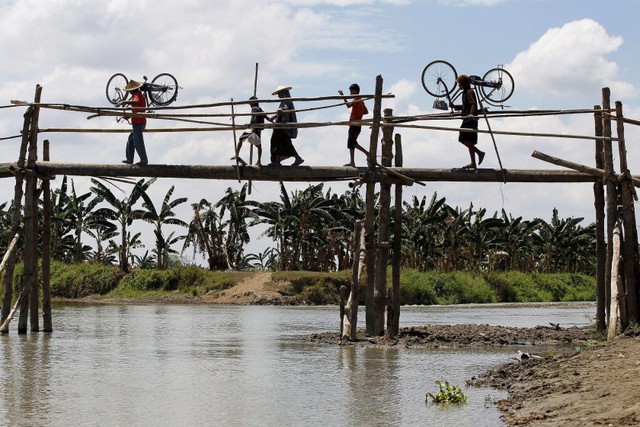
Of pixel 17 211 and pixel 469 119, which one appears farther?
pixel 17 211

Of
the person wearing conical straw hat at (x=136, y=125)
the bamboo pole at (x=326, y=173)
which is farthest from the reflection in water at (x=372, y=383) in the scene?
the person wearing conical straw hat at (x=136, y=125)

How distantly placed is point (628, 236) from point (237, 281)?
24696mm

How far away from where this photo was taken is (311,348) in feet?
48.2

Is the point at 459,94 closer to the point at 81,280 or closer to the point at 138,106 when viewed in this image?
the point at 138,106

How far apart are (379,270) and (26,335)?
5.64 meters

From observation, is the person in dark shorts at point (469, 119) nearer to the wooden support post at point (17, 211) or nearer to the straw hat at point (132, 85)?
the straw hat at point (132, 85)

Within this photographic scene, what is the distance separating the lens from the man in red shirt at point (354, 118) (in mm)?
14422

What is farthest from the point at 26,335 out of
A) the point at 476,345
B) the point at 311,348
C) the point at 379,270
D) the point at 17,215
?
the point at 476,345

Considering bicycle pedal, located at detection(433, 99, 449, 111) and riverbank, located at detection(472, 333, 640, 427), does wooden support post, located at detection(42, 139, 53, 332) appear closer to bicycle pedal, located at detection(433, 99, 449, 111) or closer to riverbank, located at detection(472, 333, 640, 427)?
bicycle pedal, located at detection(433, 99, 449, 111)

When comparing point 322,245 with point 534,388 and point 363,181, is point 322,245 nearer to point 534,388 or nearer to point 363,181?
point 363,181

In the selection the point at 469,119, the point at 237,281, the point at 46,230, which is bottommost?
the point at 237,281

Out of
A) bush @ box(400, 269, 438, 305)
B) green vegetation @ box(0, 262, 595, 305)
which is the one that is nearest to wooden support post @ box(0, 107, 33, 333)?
green vegetation @ box(0, 262, 595, 305)

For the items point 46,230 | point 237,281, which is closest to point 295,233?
point 237,281

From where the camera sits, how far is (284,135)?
14.7 m
